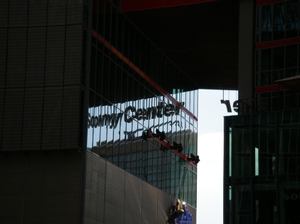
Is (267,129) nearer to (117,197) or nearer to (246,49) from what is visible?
(246,49)

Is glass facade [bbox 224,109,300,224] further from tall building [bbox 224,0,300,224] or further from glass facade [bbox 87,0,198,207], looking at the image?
glass facade [bbox 87,0,198,207]

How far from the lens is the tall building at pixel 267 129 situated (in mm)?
47531

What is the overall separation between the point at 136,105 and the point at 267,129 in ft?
54.7

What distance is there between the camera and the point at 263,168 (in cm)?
4838

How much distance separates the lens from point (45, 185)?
51750 millimetres

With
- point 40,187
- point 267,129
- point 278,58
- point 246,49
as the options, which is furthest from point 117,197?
point 278,58

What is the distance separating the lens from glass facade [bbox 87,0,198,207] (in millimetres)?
55625

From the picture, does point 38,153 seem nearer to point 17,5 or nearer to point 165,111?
point 17,5

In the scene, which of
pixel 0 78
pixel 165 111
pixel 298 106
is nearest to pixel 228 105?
pixel 165 111

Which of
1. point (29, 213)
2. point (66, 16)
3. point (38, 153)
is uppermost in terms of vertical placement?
point (66, 16)

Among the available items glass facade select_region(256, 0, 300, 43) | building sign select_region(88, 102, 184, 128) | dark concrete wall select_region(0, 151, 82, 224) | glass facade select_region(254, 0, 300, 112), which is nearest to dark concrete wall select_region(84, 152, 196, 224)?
dark concrete wall select_region(0, 151, 82, 224)

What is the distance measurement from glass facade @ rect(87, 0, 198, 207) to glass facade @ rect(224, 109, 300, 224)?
9.06 meters

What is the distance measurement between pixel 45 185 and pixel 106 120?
22.8 ft

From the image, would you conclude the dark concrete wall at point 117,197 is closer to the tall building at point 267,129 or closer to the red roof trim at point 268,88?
the tall building at point 267,129
